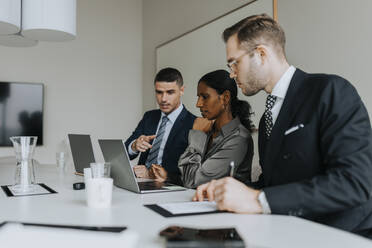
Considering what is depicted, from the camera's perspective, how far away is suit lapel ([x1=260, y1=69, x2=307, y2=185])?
1.29 metres

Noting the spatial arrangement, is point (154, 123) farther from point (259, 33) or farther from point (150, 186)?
point (259, 33)

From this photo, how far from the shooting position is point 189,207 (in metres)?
1.14

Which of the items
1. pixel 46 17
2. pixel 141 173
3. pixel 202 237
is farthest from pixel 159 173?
pixel 202 237

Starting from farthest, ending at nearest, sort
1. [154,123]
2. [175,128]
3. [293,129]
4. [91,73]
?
1. [91,73]
2. [154,123]
3. [175,128]
4. [293,129]

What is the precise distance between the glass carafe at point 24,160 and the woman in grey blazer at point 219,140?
2.39ft

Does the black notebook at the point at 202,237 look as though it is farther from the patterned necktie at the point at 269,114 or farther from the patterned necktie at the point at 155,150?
the patterned necktie at the point at 155,150

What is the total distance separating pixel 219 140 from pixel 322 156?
30.1 inches

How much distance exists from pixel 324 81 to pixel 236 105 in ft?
2.85

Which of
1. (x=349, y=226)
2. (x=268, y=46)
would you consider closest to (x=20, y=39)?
(x=268, y=46)

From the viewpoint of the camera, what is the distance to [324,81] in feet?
4.07

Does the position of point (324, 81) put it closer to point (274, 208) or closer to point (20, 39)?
point (274, 208)

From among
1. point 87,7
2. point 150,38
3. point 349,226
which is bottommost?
point 349,226

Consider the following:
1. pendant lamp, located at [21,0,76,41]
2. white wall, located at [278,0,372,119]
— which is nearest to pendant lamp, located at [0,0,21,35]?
pendant lamp, located at [21,0,76,41]

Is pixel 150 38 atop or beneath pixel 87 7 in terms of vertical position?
beneath
